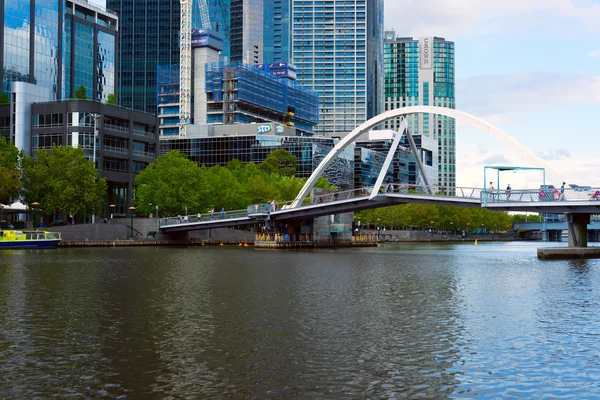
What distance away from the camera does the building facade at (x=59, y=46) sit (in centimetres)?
14775

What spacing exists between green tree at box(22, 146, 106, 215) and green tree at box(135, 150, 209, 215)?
10583 millimetres

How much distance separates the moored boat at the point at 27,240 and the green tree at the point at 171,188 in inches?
884

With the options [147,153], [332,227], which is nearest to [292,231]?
[332,227]

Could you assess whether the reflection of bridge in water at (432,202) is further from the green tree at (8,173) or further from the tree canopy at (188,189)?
the green tree at (8,173)

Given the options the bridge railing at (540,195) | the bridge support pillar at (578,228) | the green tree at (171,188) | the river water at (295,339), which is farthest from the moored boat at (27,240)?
the bridge support pillar at (578,228)

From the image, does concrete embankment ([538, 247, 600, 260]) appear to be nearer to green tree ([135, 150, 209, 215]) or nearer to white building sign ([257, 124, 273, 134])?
green tree ([135, 150, 209, 215])

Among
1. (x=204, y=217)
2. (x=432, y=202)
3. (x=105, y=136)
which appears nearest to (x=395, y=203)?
(x=432, y=202)

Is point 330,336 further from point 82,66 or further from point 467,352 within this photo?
point 82,66

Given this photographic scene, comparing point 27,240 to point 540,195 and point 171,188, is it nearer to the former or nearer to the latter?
point 171,188

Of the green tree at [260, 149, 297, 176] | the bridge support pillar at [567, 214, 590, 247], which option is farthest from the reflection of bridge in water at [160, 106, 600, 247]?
the green tree at [260, 149, 297, 176]

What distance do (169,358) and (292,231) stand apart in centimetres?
9513

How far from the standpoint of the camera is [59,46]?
162 meters

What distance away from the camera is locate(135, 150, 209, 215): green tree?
118 m

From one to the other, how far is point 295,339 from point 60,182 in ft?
284
